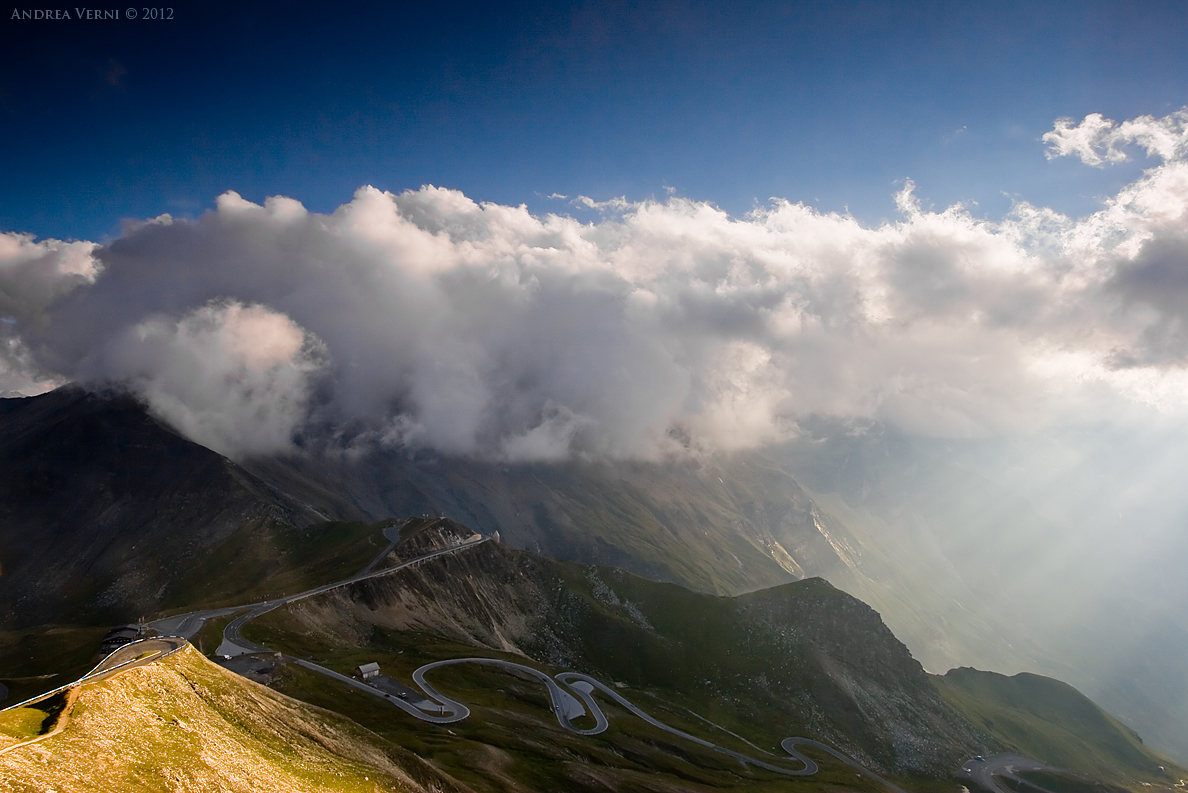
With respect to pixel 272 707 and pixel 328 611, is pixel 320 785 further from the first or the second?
pixel 328 611

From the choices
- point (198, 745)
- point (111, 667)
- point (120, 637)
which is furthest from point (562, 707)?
point (198, 745)

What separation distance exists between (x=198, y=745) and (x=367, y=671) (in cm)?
7741

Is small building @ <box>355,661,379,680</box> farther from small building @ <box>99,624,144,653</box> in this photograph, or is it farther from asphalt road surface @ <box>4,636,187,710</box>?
asphalt road surface @ <box>4,636,187,710</box>

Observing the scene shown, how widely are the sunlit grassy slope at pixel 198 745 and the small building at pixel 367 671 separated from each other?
42549mm

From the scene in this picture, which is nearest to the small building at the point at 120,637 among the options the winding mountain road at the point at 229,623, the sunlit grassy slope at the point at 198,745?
the winding mountain road at the point at 229,623

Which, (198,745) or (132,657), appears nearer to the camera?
(198,745)

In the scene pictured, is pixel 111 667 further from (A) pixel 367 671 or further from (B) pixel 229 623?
(B) pixel 229 623

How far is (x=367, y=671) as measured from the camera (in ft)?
477

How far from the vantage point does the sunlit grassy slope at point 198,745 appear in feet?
192

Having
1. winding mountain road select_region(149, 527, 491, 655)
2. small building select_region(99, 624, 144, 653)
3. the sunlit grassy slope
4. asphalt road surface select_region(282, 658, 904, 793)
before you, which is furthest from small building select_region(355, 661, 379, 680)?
small building select_region(99, 624, 144, 653)

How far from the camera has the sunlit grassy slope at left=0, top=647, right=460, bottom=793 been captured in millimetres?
58500

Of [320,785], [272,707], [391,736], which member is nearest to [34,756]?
[320,785]

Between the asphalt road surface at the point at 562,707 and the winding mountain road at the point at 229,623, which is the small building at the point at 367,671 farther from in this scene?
the winding mountain road at the point at 229,623

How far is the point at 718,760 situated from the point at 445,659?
Answer: 3005 inches
